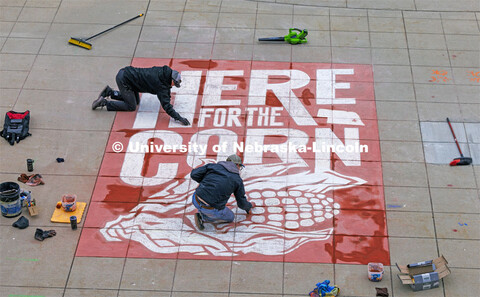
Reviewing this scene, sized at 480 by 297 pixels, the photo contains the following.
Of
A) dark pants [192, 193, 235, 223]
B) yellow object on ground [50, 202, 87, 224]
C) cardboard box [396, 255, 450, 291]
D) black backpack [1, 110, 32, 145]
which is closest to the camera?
cardboard box [396, 255, 450, 291]

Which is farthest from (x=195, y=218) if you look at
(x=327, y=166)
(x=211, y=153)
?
(x=327, y=166)

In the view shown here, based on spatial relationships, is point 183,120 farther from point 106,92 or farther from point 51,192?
point 51,192

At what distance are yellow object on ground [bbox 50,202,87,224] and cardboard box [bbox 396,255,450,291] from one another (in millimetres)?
5555

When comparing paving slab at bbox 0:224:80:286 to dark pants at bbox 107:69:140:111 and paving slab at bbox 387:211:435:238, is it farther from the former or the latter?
paving slab at bbox 387:211:435:238

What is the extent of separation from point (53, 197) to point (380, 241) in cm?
586

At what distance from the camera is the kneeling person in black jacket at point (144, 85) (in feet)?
48.9

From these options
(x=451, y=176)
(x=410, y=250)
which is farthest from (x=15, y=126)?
(x=451, y=176)

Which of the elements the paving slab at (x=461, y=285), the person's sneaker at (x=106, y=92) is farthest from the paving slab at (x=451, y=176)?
the person's sneaker at (x=106, y=92)

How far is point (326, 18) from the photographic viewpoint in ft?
59.9

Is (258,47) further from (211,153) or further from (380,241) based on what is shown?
(380,241)

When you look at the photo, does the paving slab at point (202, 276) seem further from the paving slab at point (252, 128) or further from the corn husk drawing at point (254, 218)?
the corn husk drawing at point (254, 218)

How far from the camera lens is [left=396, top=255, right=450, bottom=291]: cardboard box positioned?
12.0m

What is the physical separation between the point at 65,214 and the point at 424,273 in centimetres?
621

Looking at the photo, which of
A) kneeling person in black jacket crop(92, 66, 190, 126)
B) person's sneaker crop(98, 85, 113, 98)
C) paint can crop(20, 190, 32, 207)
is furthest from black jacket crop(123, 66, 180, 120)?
paint can crop(20, 190, 32, 207)
